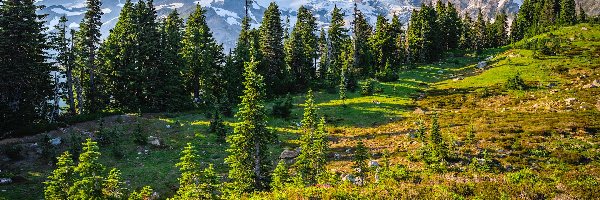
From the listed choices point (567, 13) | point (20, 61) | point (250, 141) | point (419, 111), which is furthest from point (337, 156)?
point (567, 13)

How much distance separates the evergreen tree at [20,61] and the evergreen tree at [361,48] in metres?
46.9

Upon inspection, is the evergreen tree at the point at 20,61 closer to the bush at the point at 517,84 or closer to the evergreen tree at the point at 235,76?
the evergreen tree at the point at 235,76

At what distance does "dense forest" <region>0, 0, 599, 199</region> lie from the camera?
17.1 m

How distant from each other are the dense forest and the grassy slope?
1.15m

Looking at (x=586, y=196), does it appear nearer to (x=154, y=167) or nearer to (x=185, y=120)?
(x=154, y=167)

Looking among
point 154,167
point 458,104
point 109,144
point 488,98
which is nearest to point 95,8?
point 109,144

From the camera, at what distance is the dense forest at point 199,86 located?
675 inches

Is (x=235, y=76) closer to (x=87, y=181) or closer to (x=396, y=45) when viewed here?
(x=87, y=181)

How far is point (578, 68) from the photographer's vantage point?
1773 inches

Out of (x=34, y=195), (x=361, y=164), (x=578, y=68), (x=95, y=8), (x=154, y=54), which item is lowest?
(x=34, y=195)

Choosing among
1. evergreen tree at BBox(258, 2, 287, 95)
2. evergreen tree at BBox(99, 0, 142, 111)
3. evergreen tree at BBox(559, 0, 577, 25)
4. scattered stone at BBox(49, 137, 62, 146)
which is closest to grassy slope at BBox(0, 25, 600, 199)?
scattered stone at BBox(49, 137, 62, 146)

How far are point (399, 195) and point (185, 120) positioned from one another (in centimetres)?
3179

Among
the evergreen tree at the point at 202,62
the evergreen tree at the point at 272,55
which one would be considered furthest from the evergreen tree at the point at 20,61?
the evergreen tree at the point at 272,55

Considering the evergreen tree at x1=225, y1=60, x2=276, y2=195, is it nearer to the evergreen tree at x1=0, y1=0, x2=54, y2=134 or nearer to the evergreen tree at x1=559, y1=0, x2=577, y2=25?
the evergreen tree at x1=0, y1=0, x2=54, y2=134
